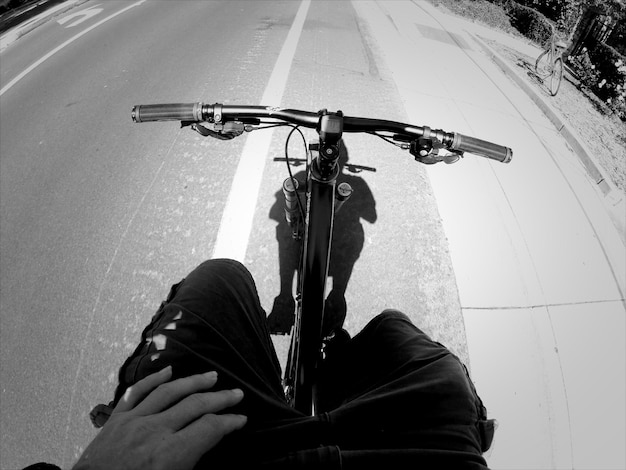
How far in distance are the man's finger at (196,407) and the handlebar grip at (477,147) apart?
1.66 meters

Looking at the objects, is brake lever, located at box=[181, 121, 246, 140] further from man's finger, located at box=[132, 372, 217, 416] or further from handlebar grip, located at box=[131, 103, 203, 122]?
man's finger, located at box=[132, 372, 217, 416]

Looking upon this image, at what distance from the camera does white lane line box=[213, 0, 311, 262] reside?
9.78 ft

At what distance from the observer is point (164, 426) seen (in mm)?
823

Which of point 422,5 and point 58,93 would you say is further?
point 422,5

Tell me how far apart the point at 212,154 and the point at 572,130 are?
5.97 m

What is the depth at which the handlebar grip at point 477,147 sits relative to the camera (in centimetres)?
177

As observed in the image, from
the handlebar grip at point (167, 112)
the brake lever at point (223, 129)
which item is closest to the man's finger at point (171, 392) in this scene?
the brake lever at point (223, 129)

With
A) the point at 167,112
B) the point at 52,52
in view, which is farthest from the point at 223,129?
the point at 52,52

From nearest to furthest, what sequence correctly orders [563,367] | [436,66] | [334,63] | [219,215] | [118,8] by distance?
[563,367] < [219,215] < [334,63] < [436,66] < [118,8]

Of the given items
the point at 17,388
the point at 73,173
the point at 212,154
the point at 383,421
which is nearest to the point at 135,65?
the point at 73,173

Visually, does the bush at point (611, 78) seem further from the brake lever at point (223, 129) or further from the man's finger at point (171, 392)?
the man's finger at point (171, 392)

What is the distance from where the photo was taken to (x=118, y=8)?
326 inches

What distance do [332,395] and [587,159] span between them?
566cm

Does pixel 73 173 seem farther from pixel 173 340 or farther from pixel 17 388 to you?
pixel 173 340
